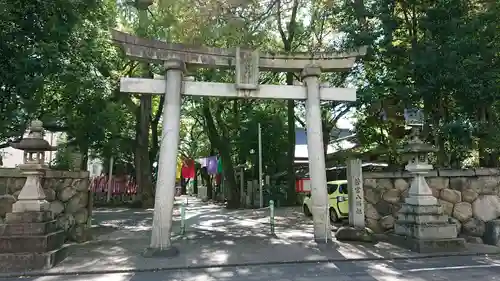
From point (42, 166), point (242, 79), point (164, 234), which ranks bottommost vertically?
point (164, 234)

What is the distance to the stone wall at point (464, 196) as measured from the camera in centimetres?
1034

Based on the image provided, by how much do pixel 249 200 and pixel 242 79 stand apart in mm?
16788

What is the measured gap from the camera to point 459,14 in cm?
1069

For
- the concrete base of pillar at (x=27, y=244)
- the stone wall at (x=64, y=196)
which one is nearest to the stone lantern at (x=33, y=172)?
the concrete base of pillar at (x=27, y=244)

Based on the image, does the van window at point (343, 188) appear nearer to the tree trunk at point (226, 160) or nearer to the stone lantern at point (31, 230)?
the tree trunk at point (226, 160)

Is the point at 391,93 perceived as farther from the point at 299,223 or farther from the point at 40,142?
the point at 40,142

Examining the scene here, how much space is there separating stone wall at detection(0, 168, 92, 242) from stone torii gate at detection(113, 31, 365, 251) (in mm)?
3023

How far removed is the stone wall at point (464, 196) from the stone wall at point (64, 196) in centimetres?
841

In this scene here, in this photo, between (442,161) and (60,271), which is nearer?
(60,271)

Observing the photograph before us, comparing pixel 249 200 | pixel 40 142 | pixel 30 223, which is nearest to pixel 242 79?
pixel 40 142

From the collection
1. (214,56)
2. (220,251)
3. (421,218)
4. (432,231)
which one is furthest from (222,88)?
(432,231)

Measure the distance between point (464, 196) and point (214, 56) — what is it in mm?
7739

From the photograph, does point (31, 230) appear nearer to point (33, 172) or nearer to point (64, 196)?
point (33, 172)

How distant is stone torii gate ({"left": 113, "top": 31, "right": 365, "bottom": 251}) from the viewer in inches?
341
